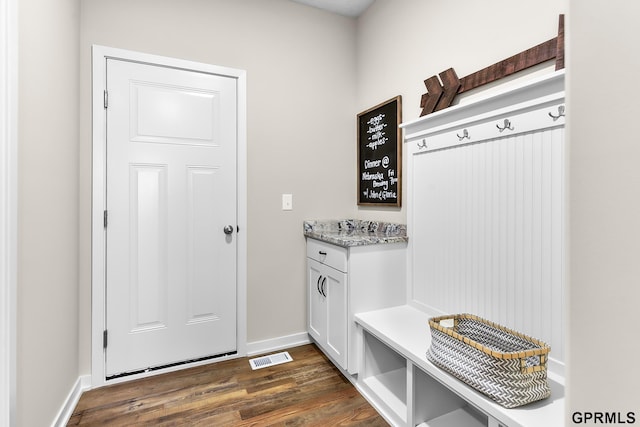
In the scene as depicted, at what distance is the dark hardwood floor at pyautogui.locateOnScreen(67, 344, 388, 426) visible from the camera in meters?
1.59

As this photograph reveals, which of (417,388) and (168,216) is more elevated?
(168,216)

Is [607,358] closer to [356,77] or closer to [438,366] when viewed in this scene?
[438,366]

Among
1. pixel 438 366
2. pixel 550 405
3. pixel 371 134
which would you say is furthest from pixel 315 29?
pixel 550 405

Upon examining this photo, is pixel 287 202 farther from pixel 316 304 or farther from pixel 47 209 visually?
pixel 47 209

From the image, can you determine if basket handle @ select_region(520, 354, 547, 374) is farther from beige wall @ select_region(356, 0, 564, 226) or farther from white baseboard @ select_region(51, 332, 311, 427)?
white baseboard @ select_region(51, 332, 311, 427)

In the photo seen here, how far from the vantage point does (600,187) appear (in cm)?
40

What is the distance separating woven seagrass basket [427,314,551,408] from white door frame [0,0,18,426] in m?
1.55

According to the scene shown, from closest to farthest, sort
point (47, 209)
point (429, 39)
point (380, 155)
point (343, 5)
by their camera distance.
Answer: point (47, 209)
point (429, 39)
point (380, 155)
point (343, 5)

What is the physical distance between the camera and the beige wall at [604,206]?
0.38 m

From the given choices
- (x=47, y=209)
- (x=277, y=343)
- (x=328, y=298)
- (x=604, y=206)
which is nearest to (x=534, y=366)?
(x=604, y=206)

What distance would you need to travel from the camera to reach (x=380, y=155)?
233 centimetres

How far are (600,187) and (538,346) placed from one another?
99cm

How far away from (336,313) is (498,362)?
108 cm

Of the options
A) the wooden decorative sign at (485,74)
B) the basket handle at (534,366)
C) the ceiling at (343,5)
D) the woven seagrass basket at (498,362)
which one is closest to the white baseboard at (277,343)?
the woven seagrass basket at (498,362)
